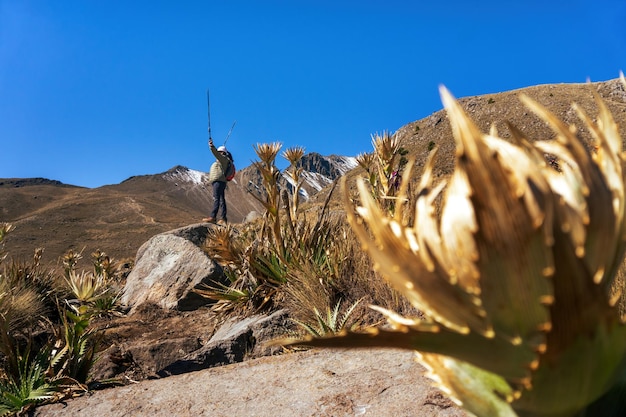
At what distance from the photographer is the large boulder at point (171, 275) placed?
22.4ft

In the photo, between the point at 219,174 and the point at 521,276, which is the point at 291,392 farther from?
the point at 219,174

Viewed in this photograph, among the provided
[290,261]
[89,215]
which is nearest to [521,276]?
[290,261]

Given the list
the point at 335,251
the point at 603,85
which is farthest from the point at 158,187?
the point at 335,251

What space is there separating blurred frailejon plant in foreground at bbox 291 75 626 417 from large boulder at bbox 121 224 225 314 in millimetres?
5947

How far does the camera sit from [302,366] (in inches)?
103

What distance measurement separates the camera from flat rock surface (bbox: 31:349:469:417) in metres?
1.93

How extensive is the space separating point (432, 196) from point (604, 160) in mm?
172

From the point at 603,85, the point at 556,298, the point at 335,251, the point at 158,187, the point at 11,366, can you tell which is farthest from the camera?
the point at 158,187

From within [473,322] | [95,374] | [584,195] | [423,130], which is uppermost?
[423,130]

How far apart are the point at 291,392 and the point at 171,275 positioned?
5505 millimetres

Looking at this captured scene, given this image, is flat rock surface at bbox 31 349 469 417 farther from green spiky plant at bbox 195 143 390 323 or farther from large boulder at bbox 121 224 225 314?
large boulder at bbox 121 224 225 314

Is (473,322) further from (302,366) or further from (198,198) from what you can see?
(198,198)

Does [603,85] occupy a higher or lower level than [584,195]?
higher

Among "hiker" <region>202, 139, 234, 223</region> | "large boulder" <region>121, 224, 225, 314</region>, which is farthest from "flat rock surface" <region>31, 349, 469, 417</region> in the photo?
"hiker" <region>202, 139, 234, 223</region>
